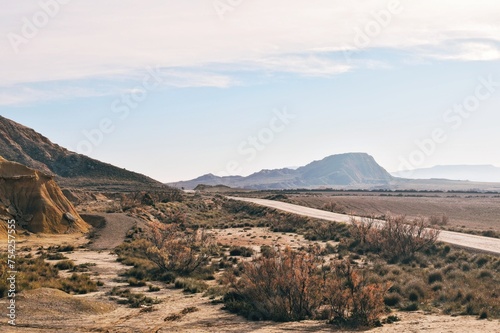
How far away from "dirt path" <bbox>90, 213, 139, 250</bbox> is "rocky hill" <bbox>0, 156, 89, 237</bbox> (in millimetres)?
2432

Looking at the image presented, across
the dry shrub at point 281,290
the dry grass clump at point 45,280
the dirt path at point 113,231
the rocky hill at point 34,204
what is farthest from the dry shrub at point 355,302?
the rocky hill at point 34,204

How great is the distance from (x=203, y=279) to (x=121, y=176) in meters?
103

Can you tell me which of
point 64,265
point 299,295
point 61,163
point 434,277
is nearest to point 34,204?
point 64,265

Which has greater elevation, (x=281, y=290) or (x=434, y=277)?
(x=281, y=290)

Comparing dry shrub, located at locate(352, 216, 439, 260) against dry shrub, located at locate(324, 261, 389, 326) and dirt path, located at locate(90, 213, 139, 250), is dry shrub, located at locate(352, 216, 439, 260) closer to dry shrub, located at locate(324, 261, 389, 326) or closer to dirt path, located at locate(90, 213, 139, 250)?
dry shrub, located at locate(324, 261, 389, 326)

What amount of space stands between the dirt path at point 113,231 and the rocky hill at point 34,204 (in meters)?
2.43

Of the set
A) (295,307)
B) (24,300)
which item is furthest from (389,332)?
(24,300)

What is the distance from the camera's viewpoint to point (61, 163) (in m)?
117

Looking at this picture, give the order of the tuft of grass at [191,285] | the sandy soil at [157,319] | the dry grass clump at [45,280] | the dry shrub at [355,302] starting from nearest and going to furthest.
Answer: the sandy soil at [157,319] → the dry shrub at [355,302] → the dry grass clump at [45,280] → the tuft of grass at [191,285]

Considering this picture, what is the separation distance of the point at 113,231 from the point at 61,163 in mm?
81255

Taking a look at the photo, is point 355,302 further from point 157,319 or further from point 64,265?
point 64,265

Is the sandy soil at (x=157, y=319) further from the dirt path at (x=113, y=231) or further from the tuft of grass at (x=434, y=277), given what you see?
the dirt path at (x=113, y=231)

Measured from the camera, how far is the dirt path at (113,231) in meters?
35.9

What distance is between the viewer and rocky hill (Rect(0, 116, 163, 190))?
108 metres
